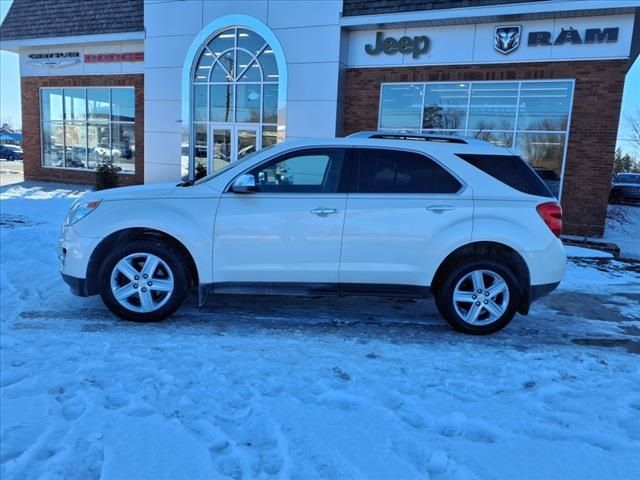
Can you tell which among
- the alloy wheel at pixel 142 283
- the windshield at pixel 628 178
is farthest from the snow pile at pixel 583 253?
the windshield at pixel 628 178

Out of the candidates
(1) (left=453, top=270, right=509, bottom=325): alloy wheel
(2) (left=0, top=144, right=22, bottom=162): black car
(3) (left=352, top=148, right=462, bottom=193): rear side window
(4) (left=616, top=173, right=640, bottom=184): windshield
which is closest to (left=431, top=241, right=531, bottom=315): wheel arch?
(1) (left=453, top=270, right=509, bottom=325): alloy wheel

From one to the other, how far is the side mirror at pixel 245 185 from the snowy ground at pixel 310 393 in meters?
1.28

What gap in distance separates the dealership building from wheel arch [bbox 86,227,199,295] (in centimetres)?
945

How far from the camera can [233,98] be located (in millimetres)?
14867

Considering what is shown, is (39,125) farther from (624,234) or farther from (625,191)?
(625,191)

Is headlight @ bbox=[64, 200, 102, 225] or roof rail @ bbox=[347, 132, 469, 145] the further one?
roof rail @ bbox=[347, 132, 469, 145]

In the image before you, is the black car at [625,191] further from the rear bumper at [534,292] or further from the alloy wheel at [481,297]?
the alloy wheel at [481,297]

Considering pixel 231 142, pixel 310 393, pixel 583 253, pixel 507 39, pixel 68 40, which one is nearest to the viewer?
pixel 310 393

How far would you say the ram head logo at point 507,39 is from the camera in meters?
11.7

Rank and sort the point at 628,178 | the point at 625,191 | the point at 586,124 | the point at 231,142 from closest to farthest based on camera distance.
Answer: the point at 586,124 → the point at 231,142 → the point at 625,191 → the point at 628,178

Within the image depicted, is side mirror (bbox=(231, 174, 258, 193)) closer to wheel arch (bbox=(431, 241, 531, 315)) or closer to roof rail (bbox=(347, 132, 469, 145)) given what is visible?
roof rail (bbox=(347, 132, 469, 145))

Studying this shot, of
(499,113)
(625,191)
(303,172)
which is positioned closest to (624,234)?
(499,113)

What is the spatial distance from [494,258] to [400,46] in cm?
965

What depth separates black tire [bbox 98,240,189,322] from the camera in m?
4.64
